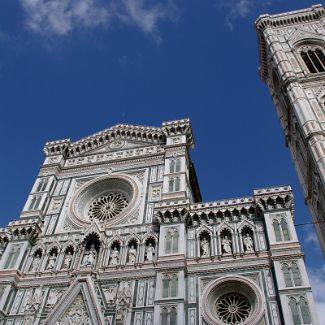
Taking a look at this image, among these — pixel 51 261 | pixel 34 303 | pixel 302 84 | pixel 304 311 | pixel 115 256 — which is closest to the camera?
pixel 304 311

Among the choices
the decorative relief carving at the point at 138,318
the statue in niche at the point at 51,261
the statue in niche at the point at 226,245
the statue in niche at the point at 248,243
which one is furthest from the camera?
the statue in niche at the point at 51,261

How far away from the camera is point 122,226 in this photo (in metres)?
17.9

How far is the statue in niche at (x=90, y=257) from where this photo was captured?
1640 cm

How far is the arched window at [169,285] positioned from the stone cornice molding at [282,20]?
21438 mm

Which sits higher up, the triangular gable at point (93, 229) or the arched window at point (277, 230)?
the triangular gable at point (93, 229)

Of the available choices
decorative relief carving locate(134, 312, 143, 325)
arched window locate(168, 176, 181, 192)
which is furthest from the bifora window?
arched window locate(168, 176, 181, 192)

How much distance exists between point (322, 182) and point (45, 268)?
42.1 feet

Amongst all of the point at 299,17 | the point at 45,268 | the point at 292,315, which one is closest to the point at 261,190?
the point at 292,315

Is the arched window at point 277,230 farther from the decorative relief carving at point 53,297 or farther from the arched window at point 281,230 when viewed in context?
the decorative relief carving at point 53,297

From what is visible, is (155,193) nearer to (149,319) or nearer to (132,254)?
(132,254)

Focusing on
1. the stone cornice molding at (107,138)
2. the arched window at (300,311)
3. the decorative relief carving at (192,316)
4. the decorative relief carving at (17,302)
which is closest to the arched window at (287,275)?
the arched window at (300,311)

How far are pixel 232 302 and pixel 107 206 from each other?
8.04 metres

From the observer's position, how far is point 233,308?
1417 centimetres

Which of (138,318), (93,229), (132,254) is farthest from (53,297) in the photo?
(138,318)
